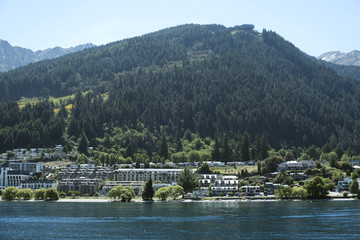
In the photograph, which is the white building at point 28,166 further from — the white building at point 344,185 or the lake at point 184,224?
the white building at point 344,185

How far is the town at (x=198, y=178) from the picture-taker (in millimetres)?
156938

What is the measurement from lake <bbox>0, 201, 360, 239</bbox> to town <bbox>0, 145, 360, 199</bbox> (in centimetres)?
4755

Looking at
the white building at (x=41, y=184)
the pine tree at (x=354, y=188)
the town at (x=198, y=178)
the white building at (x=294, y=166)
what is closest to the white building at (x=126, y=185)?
the town at (x=198, y=178)

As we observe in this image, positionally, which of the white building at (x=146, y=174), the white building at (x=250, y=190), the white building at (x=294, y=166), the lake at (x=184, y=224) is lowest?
the white building at (x=250, y=190)

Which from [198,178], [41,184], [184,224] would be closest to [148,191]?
[198,178]

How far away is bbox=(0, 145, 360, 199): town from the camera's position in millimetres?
156938

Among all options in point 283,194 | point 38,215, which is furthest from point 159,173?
point 38,215

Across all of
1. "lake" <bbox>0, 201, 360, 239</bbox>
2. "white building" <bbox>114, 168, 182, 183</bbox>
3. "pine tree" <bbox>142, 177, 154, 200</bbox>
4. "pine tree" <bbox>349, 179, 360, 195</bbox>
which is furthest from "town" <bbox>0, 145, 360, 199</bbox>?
"lake" <bbox>0, 201, 360, 239</bbox>

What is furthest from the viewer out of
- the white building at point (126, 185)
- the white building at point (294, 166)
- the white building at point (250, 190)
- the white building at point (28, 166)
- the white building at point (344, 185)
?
the white building at point (28, 166)

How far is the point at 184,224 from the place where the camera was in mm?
85688

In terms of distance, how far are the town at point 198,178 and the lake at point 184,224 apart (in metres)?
47.5

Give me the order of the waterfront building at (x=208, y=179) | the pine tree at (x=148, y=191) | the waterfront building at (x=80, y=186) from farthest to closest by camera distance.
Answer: the waterfront building at (x=208, y=179)
the waterfront building at (x=80, y=186)
the pine tree at (x=148, y=191)

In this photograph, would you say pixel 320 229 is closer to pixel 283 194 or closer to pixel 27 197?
pixel 283 194

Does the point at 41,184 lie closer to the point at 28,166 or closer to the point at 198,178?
the point at 28,166
